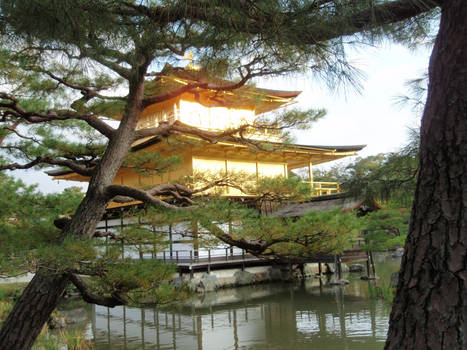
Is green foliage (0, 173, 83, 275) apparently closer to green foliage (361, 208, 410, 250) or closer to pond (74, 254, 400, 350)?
pond (74, 254, 400, 350)

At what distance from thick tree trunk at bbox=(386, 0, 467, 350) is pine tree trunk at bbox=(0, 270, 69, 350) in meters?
2.56

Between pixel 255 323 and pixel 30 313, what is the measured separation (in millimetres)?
5621

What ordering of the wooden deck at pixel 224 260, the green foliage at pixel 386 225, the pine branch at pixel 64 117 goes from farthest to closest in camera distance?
the wooden deck at pixel 224 260 → the green foliage at pixel 386 225 → the pine branch at pixel 64 117

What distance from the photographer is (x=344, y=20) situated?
6.70 feet

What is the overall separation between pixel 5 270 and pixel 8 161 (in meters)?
3.69

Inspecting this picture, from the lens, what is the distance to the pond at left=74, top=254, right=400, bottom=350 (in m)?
6.68

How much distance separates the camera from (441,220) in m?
1.49

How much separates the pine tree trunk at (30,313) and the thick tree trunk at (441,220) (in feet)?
8.41

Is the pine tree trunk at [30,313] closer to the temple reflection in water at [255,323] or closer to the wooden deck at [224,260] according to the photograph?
the temple reflection in water at [255,323]

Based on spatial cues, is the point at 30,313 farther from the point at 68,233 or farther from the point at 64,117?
the point at 64,117

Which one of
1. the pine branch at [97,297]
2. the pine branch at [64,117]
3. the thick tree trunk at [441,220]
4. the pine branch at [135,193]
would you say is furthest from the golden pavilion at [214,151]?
the thick tree trunk at [441,220]

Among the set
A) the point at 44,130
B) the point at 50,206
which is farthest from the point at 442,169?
the point at 50,206

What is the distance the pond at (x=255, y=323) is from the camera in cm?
668

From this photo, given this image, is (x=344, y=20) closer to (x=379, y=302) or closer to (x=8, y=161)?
(x=8, y=161)
